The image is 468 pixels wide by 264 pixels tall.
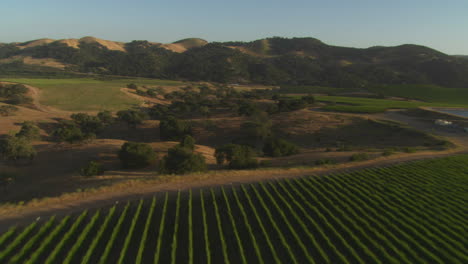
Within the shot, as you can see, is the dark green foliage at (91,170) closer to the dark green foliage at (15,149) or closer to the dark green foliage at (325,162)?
the dark green foliage at (15,149)

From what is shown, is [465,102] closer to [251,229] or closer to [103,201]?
[251,229]

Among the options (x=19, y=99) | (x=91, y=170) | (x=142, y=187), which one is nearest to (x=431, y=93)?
(x=142, y=187)

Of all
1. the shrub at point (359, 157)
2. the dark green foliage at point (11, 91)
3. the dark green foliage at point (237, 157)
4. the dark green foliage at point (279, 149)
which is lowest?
the dark green foliage at point (279, 149)

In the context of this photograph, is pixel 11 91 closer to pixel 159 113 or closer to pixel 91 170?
pixel 159 113

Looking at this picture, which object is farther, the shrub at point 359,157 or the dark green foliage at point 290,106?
the dark green foliage at point 290,106

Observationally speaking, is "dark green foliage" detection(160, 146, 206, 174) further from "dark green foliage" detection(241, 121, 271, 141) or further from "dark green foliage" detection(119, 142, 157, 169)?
"dark green foliage" detection(241, 121, 271, 141)

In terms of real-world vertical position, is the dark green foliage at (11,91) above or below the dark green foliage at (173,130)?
above

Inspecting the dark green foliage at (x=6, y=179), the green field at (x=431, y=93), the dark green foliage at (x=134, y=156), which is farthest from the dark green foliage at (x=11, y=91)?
the green field at (x=431, y=93)
